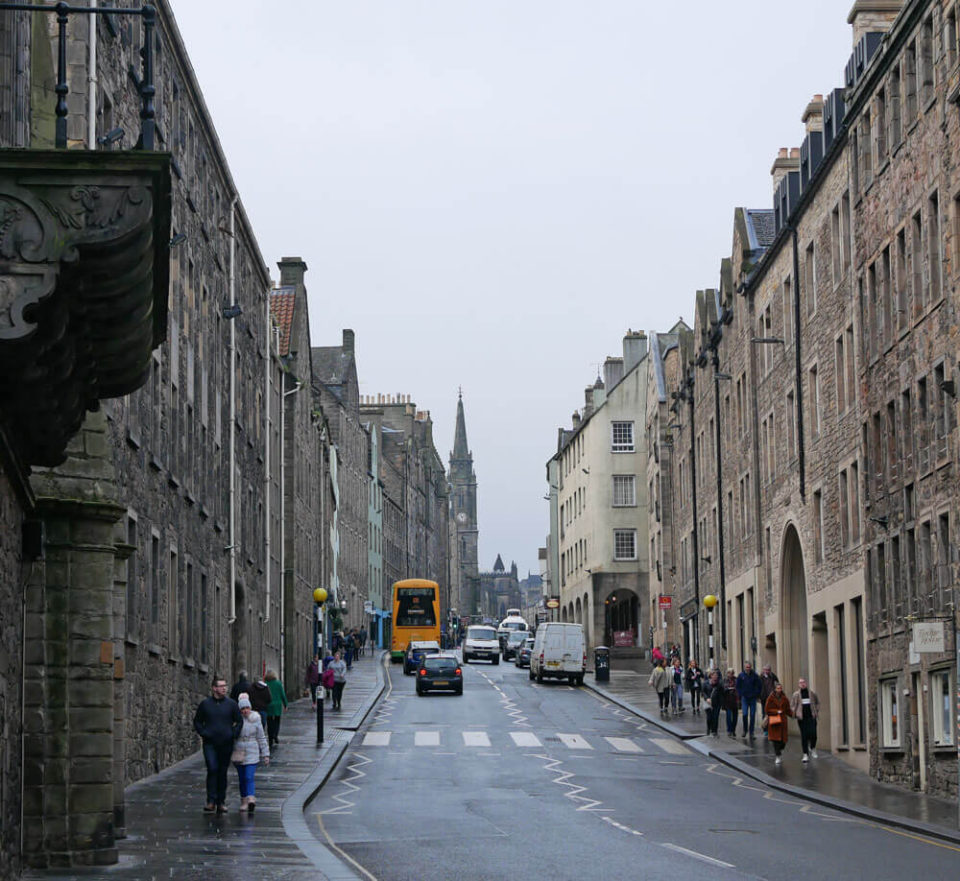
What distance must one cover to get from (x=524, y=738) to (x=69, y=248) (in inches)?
1226

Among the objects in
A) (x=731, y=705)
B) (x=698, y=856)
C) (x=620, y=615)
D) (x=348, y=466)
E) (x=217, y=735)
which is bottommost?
(x=698, y=856)

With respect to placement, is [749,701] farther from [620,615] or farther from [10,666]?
[620,615]

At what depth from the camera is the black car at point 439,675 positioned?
180 ft

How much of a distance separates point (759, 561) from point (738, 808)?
22.1 metres

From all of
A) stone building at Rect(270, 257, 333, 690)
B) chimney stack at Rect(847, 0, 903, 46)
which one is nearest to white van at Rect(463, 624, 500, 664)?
stone building at Rect(270, 257, 333, 690)

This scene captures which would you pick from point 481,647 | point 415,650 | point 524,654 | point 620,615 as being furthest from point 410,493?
point 415,650

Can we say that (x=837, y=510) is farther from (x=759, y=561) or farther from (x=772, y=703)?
(x=759, y=561)

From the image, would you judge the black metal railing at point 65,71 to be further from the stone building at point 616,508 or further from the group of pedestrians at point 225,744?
the stone building at point 616,508

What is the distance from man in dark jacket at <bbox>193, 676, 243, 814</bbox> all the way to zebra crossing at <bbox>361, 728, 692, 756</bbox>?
A: 14195 mm

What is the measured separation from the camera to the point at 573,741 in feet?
128

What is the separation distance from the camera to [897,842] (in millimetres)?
20500

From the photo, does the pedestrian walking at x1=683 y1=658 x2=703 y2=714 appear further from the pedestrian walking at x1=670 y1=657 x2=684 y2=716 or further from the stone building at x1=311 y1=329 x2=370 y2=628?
the stone building at x1=311 y1=329 x2=370 y2=628

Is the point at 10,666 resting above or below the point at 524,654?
above

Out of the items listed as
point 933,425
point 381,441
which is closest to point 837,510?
point 933,425
